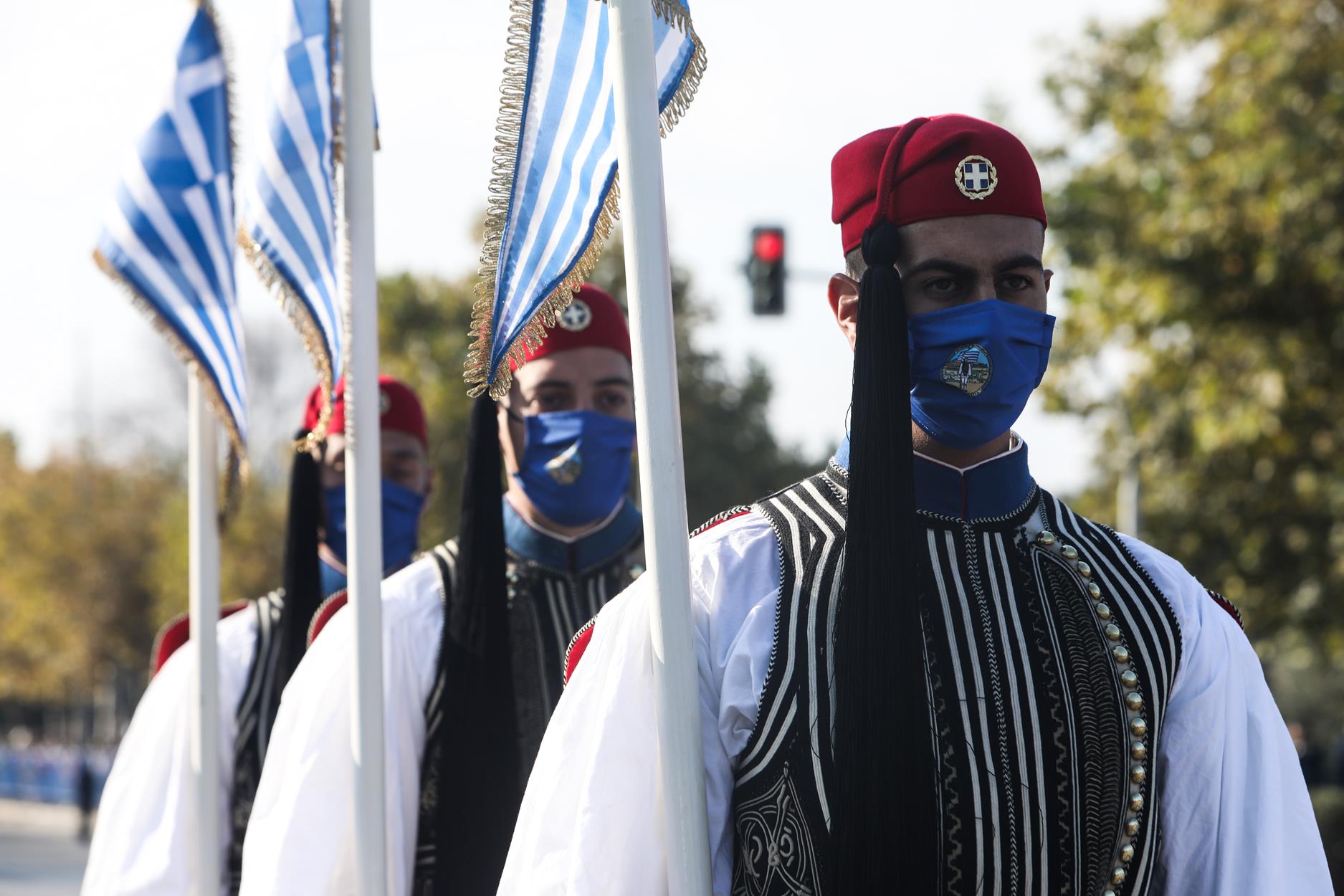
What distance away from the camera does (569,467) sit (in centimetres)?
461

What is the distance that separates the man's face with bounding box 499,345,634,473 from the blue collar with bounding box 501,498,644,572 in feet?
0.59

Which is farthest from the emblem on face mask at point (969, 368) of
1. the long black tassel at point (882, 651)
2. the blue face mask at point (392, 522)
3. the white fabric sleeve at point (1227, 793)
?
the blue face mask at point (392, 522)

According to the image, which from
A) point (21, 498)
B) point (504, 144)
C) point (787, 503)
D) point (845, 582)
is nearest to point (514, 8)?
point (504, 144)

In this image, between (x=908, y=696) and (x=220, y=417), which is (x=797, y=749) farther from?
(x=220, y=417)

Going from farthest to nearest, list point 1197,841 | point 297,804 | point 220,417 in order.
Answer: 1. point 220,417
2. point 297,804
3. point 1197,841

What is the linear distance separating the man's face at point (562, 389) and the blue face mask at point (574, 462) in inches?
2.1

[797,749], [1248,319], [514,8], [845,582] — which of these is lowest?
[797,749]

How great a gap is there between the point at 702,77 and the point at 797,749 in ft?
4.14

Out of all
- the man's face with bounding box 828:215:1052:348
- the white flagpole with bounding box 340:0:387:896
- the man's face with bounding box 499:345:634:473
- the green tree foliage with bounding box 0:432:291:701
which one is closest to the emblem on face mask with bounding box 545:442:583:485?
the man's face with bounding box 499:345:634:473

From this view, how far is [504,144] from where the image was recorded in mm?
3283

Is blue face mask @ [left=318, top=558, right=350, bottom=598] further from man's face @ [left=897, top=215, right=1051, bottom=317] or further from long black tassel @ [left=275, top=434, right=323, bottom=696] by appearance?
man's face @ [left=897, top=215, right=1051, bottom=317]

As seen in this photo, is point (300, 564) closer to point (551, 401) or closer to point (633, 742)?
point (551, 401)

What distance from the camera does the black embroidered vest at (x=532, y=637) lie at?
4199 millimetres

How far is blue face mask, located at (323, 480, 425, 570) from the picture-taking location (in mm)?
5719
